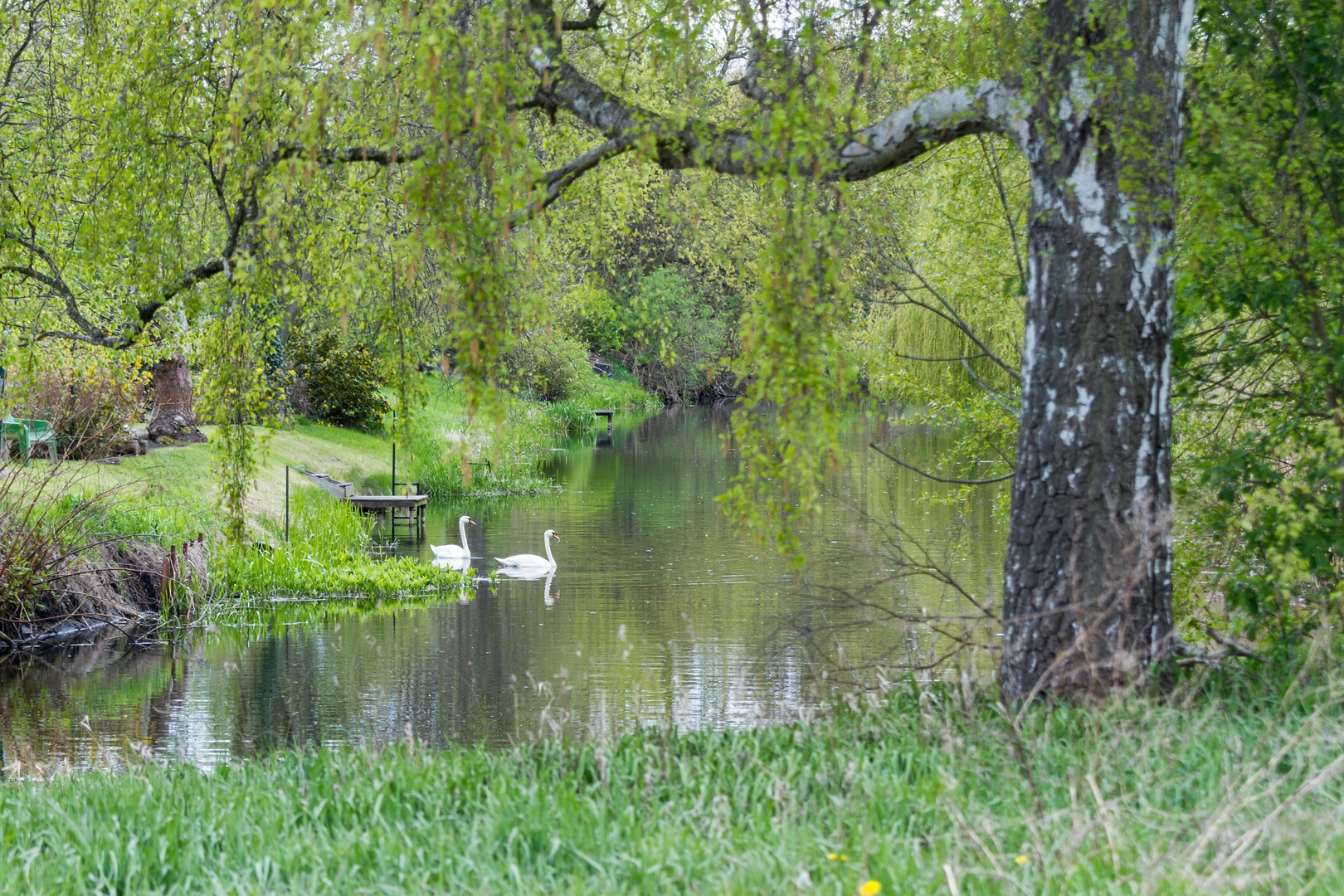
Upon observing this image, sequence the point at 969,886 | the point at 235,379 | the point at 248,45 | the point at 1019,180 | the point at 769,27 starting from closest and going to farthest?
the point at 969,886 < the point at 769,27 < the point at 248,45 < the point at 235,379 < the point at 1019,180

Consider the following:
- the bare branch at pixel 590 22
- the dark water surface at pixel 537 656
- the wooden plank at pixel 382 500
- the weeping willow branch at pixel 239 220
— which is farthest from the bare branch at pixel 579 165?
the wooden plank at pixel 382 500

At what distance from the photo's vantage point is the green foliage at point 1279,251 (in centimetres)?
655

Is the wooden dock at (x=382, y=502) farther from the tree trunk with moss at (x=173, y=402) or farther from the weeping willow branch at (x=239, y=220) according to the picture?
the weeping willow branch at (x=239, y=220)

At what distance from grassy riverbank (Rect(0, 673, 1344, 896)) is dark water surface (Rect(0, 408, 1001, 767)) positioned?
0.84 m

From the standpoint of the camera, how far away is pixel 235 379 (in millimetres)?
7871

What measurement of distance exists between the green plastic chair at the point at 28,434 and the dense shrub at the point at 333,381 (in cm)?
1179

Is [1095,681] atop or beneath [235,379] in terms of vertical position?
beneath

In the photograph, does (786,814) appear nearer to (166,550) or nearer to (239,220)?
(239,220)

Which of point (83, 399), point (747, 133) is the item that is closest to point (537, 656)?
point (747, 133)

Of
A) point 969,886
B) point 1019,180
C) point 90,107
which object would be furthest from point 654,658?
point 969,886

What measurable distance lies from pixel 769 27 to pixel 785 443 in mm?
1892

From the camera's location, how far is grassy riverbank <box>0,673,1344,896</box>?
423 centimetres

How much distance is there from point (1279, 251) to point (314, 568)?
12.8 meters

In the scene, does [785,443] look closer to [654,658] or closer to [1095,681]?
[1095,681]
